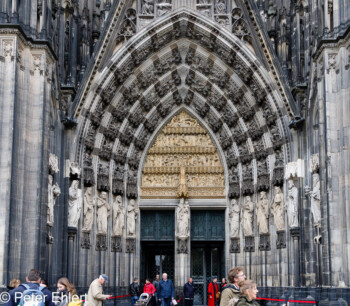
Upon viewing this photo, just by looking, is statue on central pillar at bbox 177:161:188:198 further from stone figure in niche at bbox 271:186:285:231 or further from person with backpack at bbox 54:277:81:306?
person with backpack at bbox 54:277:81:306

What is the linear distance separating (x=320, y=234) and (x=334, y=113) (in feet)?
10.5

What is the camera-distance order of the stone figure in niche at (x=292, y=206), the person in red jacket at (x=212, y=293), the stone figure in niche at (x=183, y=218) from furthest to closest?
1. the stone figure in niche at (x=183, y=218)
2. the stone figure in niche at (x=292, y=206)
3. the person in red jacket at (x=212, y=293)

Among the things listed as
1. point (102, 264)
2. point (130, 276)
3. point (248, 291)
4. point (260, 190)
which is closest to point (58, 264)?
point (102, 264)

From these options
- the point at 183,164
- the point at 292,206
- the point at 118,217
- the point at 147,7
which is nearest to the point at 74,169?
the point at 118,217

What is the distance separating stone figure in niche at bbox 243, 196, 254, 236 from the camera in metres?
20.3

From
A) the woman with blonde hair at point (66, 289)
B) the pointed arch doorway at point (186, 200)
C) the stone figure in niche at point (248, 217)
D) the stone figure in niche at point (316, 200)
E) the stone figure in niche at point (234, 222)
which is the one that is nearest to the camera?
the woman with blonde hair at point (66, 289)

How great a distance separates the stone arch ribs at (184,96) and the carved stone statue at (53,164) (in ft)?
6.29

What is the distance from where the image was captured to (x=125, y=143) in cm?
2081

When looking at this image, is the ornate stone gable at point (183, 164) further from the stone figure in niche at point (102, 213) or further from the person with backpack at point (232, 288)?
the person with backpack at point (232, 288)

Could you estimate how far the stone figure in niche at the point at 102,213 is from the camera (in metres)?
19.5

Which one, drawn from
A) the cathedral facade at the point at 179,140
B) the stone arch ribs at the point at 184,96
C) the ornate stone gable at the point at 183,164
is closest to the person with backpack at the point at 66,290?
the cathedral facade at the point at 179,140

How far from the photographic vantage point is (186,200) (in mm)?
21531

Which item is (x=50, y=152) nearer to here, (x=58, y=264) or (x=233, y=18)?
(x=58, y=264)

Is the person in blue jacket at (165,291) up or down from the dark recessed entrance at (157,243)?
down
